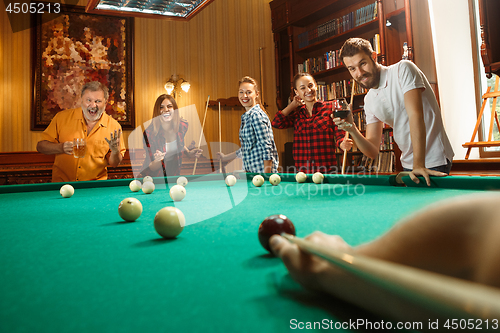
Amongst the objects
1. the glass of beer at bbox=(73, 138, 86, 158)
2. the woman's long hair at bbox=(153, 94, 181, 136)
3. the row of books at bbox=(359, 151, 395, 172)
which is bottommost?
the row of books at bbox=(359, 151, 395, 172)

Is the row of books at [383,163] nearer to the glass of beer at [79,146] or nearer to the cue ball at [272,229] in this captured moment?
the glass of beer at [79,146]

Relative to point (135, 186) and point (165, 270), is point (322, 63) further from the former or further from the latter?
point (165, 270)

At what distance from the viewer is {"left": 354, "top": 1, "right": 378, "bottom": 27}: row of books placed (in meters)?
4.56

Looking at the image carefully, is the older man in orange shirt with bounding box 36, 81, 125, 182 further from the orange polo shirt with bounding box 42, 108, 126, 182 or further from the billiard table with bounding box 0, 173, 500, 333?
the billiard table with bounding box 0, 173, 500, 333

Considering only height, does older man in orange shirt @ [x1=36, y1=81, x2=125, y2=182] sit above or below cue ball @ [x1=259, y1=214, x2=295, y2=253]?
above

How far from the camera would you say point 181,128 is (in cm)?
405

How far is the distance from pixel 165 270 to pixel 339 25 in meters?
5.25

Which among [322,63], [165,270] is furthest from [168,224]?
[322,63]

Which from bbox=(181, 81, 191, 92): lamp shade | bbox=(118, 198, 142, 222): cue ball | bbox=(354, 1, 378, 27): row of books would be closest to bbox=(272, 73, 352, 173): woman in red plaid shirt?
bbox=(354, 1, 378, 27): row of books

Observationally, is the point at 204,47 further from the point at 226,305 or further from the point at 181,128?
the point at 226,305

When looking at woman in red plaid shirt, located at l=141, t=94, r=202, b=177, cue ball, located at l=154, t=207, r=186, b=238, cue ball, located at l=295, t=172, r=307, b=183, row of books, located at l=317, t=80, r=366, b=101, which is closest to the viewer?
cue ball, located at l=154, t=207, r=186, b=238

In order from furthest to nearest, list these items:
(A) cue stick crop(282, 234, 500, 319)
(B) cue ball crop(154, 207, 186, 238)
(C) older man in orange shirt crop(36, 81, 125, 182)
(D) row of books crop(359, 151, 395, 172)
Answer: (D) row of books crop(359, 151, 395, 172), (C) older man in orange shirt crop(36, 81, 125, 182), (B) cue ball crop(154, 207, 186, 238), (A) cue stick crop(282, 234, 500, 319)

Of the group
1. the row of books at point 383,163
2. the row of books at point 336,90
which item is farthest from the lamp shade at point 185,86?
the row of books at point 383,163

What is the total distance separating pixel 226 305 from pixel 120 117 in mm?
5395
